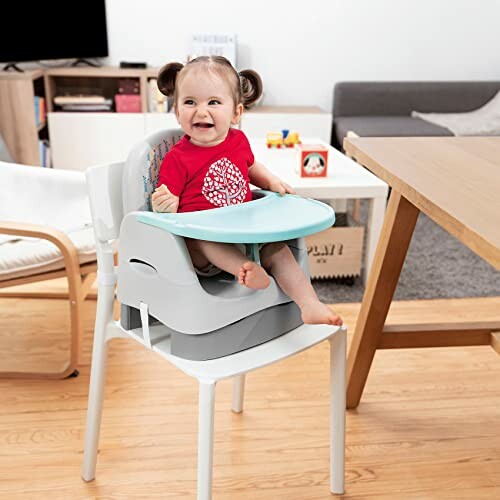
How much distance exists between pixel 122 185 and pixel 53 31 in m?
3.08

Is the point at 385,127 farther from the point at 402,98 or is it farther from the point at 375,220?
the point at 375,220

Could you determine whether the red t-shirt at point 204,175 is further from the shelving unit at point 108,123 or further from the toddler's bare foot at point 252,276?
the shelving unit at point 108,123

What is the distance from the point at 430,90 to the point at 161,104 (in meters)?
1.96

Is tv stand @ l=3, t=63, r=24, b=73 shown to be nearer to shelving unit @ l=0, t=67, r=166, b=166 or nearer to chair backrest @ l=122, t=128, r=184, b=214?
shelving unit @ l=0, t=67, r=166, b=166

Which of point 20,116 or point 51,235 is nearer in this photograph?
point 51,235

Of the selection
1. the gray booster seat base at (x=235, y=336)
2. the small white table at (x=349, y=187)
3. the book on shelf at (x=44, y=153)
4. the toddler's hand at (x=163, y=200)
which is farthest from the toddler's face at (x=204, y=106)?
the book on shelf at (x=44, y=153)

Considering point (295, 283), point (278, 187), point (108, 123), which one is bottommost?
point (108, 123)

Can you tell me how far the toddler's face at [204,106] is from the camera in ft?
3.90

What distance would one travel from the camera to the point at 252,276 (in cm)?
110

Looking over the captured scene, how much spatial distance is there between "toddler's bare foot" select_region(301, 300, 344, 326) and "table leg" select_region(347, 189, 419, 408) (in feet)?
1.39

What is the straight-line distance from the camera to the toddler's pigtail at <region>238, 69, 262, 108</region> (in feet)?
4.29

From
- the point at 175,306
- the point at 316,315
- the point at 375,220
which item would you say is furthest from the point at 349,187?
the point at 175,306

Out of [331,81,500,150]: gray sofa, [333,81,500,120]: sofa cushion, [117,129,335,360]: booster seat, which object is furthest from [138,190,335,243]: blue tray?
[333,81,500,120]: sofa cushion

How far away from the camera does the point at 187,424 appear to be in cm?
166
